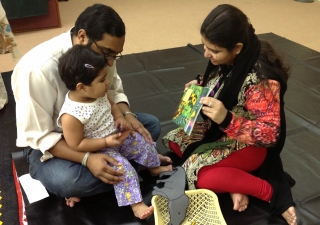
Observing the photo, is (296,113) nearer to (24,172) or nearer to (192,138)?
(192,138)

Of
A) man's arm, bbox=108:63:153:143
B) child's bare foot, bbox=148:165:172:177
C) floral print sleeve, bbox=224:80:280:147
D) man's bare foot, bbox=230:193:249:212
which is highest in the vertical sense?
floral print sleeve, bbox=224:80:280:147

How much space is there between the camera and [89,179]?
1.17 metres

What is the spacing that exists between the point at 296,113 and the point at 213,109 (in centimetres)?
90

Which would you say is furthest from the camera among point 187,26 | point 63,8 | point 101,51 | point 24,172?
point 63,8

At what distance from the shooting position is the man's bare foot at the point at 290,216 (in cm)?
118

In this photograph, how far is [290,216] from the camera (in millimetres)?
1191

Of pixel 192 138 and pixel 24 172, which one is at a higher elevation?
pixel 192 138

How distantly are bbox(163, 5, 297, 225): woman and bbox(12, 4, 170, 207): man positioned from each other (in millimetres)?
323

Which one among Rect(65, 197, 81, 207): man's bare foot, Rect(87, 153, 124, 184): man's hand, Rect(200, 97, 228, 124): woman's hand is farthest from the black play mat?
Rect(200, 97, 228, 124): woman's hand

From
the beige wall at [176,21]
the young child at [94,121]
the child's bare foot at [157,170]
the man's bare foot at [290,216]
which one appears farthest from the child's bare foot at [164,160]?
the beige wall at [176,21]

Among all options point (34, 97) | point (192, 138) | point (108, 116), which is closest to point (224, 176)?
point (192, 138)

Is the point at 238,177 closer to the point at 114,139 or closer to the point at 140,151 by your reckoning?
the point at 140,151

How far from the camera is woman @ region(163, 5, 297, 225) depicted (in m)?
1.10

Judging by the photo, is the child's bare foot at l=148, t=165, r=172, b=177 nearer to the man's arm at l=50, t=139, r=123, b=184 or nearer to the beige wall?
the man's arm at l=50, t=139, r=123, b=184
